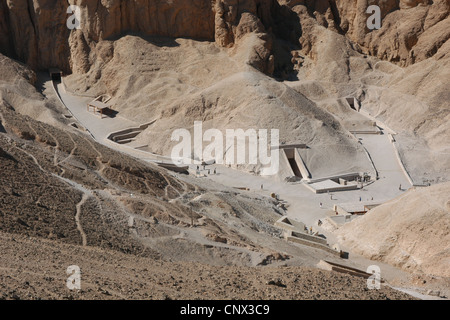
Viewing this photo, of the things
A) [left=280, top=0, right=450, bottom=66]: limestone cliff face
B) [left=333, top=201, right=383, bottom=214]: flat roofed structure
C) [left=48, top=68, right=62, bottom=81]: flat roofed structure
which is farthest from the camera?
[left=48, top=68, right=62, bottom=81]: flat roofed structure

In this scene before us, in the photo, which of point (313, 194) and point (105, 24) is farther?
point (105, 24)

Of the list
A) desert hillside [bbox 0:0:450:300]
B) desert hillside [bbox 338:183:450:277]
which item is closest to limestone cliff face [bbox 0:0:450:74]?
desert hillside [bbox 0:0:450:300]

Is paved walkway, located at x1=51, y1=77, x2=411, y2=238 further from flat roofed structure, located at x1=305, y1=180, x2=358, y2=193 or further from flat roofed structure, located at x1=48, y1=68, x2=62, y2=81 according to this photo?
flat roofed structure, located at x1=48, y1=68, x2=62, y2=81

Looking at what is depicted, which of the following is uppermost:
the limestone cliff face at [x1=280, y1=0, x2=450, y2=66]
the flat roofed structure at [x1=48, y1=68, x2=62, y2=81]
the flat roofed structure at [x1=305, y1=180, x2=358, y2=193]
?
the limestone cliff face at [x1=280, y1=0, x2=450, y2=66]

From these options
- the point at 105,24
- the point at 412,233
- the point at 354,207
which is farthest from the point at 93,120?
the point at 412,233

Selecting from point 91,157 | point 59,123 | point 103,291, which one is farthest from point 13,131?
point 59,123

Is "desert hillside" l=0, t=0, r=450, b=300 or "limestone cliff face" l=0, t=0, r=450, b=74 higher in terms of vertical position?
"limestone cliff face" l=0, t=0, r=450, b=74

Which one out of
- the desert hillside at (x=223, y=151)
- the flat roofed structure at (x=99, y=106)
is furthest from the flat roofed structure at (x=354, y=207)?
the flat roofed structure at (x=99, y=106)

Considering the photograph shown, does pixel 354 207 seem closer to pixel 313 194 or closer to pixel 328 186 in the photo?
pixel 313 194

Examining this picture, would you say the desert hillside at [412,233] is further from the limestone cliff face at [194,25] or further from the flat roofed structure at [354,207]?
the limestone cliff face at [194,25]

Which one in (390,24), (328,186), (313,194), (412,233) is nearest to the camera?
(412,233)

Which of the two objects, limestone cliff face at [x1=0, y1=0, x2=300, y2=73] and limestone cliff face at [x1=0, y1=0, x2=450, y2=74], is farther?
limestone cliff face at [x1=0, y1=0, x2=300, y2=73]
